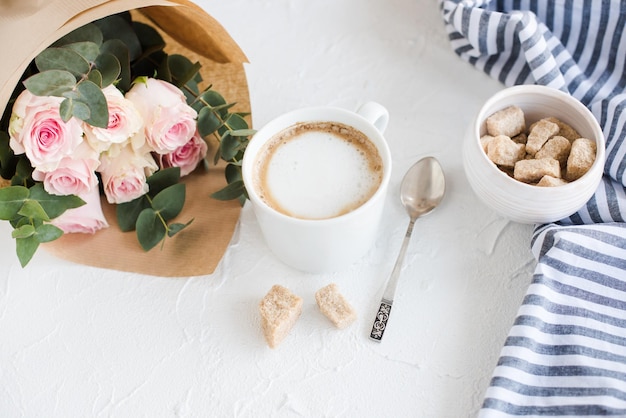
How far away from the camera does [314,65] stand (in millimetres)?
1177

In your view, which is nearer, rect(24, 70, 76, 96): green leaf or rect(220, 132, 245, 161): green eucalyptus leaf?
rect(24, 70, 76, 96): green leaf

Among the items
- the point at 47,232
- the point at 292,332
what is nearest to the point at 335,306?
the point at 292,332

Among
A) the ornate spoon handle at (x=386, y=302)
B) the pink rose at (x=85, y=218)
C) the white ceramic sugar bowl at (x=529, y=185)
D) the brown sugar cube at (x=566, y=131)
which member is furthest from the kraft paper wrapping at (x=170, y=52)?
the brown sugar cube at (x=566, y=131)

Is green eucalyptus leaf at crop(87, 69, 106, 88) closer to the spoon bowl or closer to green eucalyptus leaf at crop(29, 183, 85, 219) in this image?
green eucalyptus leaf at crop(29, 183, 85, 219)

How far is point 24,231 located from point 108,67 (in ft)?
0.82

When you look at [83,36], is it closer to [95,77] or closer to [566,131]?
[95,77]

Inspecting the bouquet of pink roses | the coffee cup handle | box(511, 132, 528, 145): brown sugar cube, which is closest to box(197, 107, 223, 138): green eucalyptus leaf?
the bouquet of pink roses

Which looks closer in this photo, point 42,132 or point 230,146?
point 42,132

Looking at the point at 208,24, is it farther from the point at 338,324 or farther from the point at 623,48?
the point at 623,48

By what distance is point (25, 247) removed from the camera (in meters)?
0.92

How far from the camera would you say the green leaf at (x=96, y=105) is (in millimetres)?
880

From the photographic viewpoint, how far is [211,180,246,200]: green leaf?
1.02 m

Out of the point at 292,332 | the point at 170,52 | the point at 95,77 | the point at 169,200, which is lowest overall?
the point at 292,332

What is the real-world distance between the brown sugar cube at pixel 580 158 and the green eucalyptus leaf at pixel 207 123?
0.50 m
